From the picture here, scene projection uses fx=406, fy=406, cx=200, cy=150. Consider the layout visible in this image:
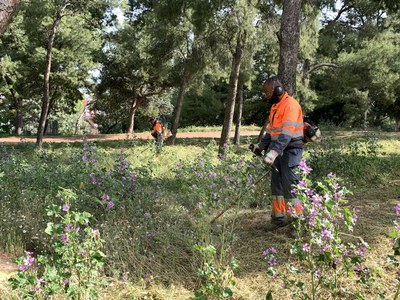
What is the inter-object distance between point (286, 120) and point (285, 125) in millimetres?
65

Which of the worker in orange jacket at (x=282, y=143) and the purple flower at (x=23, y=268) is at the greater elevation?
the worker in orange jacket at (x=282, y=143)

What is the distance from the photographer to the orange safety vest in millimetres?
4641

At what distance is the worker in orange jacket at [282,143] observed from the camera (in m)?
4.61

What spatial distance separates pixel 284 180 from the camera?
4.84 metres

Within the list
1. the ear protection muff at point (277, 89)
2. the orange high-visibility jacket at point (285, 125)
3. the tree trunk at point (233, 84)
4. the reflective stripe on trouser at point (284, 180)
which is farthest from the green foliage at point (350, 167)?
the tree trunk at point (233, 84)

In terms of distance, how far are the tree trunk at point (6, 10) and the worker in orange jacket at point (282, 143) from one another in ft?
9.23

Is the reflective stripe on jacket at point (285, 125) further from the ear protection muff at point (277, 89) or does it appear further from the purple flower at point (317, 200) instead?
the purple flower at point (317, 200)

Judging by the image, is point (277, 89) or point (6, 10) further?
point (277, 89)

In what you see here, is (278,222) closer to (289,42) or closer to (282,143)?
(282,143)

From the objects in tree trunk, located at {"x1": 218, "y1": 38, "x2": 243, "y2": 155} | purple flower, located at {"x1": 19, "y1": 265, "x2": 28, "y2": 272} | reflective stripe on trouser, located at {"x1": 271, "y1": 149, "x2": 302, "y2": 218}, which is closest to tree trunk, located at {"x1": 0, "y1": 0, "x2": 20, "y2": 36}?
purple flower, located at {"x1": 19, "y1": 265, "x2": 28, "y2": 272}

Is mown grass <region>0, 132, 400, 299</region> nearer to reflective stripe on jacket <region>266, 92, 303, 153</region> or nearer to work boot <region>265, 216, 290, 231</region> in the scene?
work boot <region>265, 216, 290, 231</region>

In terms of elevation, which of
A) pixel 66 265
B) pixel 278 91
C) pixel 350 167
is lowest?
pixel 66 265

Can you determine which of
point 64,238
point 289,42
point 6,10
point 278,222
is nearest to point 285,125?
point 278,222

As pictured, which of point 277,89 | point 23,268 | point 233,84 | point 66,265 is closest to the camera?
point 23,268
